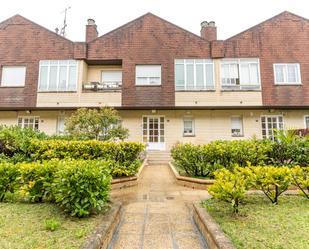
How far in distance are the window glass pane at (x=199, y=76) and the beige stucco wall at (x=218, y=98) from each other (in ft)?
1.66

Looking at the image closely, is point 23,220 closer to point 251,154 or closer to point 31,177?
point 31,177

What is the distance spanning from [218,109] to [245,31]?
226 inches

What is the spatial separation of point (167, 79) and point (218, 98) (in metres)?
3.63

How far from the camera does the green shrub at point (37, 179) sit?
482 centimetres

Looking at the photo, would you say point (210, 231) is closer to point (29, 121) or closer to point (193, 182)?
point (193, 182)

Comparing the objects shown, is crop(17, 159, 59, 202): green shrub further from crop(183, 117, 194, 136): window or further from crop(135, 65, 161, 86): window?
crop(183, 117, 194, 136): window

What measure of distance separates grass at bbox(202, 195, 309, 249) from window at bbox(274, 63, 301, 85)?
41.3 feet

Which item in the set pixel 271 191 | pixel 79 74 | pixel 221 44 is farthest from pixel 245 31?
pixel 271 191

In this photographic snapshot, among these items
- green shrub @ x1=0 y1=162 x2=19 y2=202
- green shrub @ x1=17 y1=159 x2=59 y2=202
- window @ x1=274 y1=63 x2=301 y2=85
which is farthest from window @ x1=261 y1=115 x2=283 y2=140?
green shrub @ x1=0 y1=162 x2=19 y2=202

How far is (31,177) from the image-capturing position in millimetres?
4945

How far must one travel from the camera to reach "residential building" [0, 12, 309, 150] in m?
15.6

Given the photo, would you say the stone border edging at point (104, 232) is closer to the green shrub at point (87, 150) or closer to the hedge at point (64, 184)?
the hedge at point (64, 184)

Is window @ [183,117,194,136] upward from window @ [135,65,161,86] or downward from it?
downward

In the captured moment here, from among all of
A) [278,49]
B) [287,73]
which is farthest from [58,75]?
[287,73]
